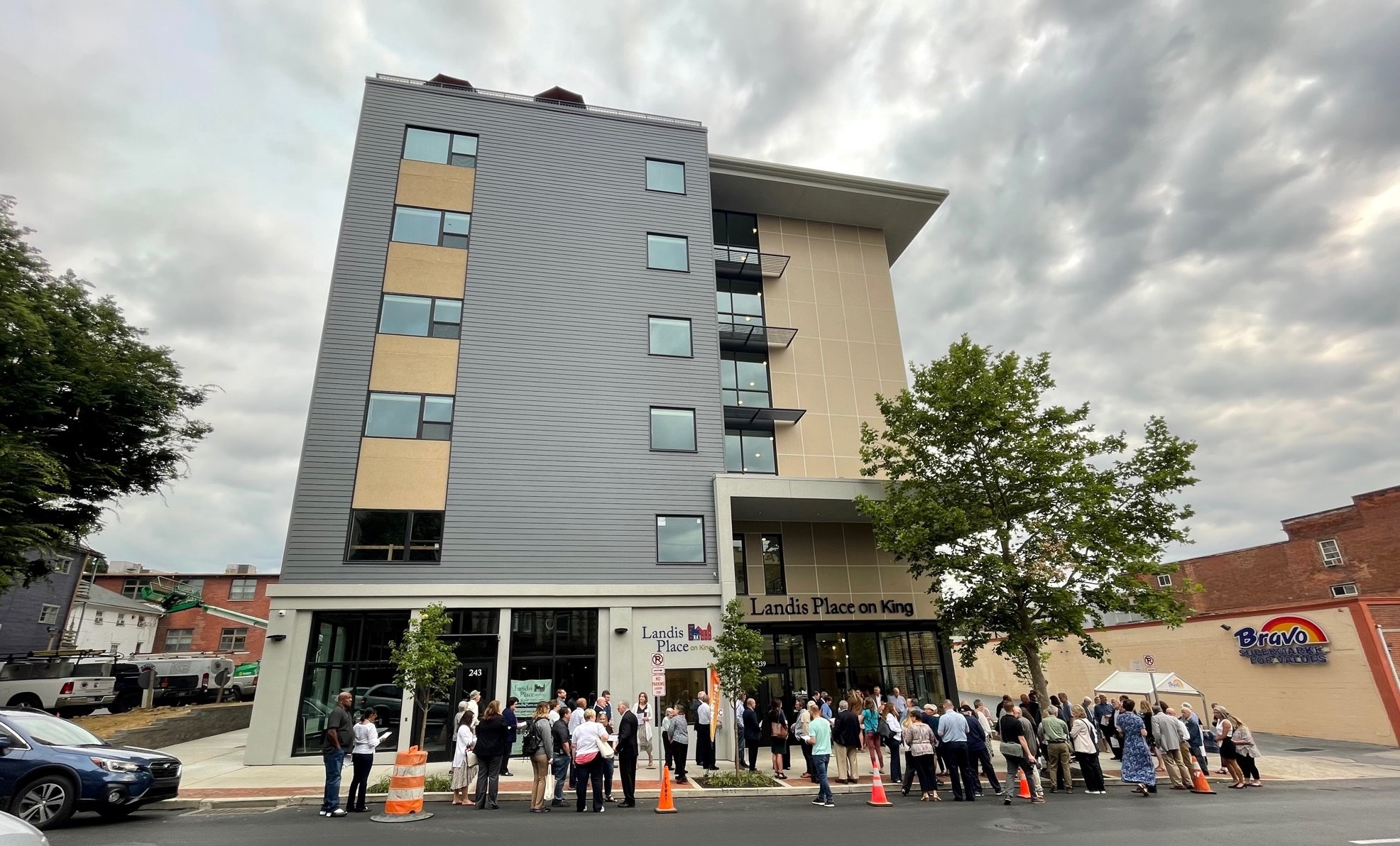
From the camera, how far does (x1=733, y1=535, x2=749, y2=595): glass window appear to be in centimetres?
2380

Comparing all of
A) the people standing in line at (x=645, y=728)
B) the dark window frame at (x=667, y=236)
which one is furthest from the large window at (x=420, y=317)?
the people standing in line at (x=645, y=728)

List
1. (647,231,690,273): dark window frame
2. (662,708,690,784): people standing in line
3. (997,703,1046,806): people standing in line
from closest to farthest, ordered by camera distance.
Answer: (997,703,1046,806): people standing in line, (662,708,690,784): people standing in line, (647,231,690,273): dark window frame

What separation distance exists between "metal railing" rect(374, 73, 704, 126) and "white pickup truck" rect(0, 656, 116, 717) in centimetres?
2459

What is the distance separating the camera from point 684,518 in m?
21.3

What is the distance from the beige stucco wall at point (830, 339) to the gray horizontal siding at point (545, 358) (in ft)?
13.7

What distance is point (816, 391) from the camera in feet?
87.5

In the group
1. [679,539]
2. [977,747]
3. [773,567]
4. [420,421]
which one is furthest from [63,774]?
[773,567]

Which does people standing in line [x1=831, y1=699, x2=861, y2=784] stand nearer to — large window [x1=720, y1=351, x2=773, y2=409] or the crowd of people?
the crowd of people

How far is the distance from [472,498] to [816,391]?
1355 cm

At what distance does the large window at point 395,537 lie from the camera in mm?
18922

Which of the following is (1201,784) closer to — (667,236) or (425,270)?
(667,236)

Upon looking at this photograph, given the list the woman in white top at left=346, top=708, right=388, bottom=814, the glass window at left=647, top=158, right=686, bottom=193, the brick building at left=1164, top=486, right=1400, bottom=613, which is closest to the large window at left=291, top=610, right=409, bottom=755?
the woman in white top at left=346, top=708, right=388, bottom=814

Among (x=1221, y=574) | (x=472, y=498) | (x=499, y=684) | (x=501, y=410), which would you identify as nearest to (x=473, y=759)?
(x=499, y=684)

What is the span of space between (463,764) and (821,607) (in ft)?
43.1
